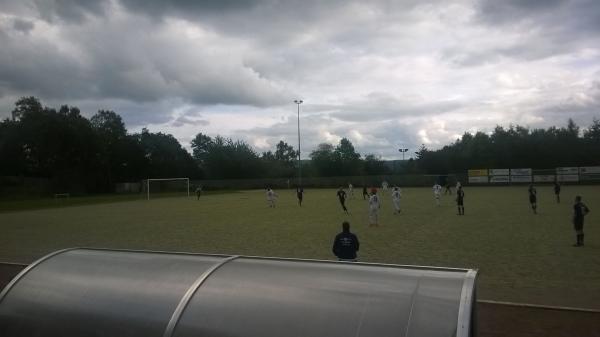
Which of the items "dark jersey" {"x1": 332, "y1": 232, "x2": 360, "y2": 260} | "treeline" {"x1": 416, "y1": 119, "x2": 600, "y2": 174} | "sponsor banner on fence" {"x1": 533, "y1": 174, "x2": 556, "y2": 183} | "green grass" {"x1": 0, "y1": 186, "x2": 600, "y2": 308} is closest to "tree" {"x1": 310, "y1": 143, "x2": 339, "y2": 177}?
"treeline" {"x1": 416, "y1": 119, "x2": 600, "y2": 174}

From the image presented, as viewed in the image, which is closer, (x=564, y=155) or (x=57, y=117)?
(x=57, y=117)

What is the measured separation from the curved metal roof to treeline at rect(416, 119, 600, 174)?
8628 cm

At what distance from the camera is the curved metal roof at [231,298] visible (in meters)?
3.10

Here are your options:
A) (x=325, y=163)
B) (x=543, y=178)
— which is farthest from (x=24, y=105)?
(x=543, y=178)

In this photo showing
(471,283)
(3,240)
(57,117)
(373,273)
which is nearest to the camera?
(471,283)

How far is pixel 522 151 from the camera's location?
272 ft

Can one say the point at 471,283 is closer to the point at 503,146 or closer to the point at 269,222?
the point at 269,222

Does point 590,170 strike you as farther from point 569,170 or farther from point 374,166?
point 374,166

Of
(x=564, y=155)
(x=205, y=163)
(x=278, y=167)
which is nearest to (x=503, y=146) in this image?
(x=564, y=155)

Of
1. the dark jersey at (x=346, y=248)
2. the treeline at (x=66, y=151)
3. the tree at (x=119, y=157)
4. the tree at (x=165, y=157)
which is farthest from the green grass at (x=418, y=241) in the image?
the tree at (x=165, y=157)

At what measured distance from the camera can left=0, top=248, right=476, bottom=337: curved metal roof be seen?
122 inches

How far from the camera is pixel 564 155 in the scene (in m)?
80.2

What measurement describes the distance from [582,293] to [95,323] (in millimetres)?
8855

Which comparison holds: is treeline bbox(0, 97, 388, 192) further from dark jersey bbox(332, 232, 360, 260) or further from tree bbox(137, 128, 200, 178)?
dark jersey bbox(332, 232, 360, 260)
